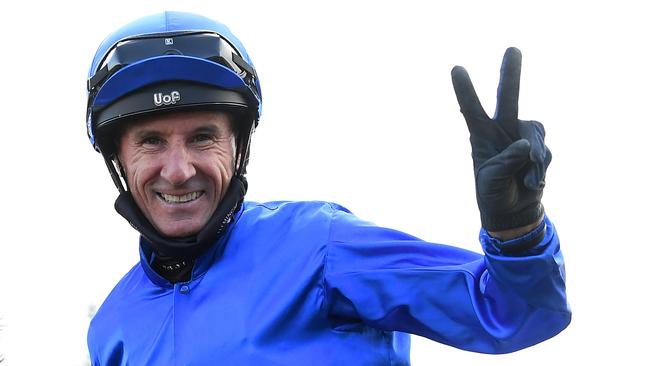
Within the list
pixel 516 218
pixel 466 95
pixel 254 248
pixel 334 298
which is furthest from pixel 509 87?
pixel 254 248

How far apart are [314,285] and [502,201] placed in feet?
2.82

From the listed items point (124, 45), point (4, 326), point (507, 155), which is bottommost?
point (4, 326)

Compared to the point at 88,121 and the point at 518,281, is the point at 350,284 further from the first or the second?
the point at 88,121

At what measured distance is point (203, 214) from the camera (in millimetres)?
3645

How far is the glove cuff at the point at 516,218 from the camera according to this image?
8.81ft

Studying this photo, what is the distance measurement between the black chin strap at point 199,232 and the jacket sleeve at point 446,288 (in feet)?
1.46

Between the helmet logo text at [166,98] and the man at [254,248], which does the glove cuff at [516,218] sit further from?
the helmet logo text at [166,98]

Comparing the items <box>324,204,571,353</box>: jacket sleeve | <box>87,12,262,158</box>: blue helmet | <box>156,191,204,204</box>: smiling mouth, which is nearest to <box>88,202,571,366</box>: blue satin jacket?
<box>324,204,571,353</box>: jacket sleeve

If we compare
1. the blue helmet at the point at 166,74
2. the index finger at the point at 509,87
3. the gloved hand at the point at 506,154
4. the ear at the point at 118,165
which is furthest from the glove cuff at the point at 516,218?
the ear at the point at 118,165

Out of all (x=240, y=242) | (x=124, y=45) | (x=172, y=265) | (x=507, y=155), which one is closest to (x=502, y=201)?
(x=507, y=155)

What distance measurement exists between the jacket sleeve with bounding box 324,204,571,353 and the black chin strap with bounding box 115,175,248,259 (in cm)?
45

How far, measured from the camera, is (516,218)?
2688mm

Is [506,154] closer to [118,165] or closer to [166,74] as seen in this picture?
[166,74]

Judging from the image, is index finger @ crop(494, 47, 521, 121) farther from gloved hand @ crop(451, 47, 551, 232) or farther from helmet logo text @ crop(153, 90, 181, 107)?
helmet logo text @ crop(153, 90, 181, 107)
